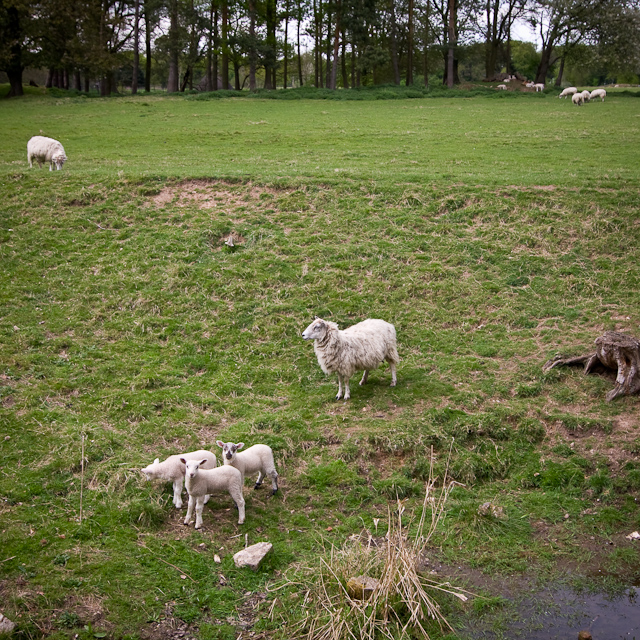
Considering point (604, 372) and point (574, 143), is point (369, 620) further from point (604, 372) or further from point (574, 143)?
point (574, 143)

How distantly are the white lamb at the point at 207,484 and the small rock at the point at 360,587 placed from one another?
192 centimetres

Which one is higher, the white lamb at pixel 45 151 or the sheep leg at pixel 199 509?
the white lamb at pixel 45 151

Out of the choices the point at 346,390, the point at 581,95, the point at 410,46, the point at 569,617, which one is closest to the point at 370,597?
the point at 569,617

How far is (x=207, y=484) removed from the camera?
7.56 m

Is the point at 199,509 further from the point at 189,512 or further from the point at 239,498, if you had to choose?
the point at 239,498

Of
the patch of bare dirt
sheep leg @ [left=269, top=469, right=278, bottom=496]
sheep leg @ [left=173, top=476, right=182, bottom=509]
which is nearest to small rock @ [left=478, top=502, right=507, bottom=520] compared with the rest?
sheep leg @ [left=269, top=469, right=278, bottom=496]

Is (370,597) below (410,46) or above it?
below

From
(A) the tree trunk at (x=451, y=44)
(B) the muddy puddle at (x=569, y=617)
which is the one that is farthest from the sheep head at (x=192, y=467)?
(A) the tree trunk at (x=451, y=44)

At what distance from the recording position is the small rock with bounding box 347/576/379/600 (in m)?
6.18

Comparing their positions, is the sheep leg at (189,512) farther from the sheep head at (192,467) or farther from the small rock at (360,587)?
the small rock at (360,587)

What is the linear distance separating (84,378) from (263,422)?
3611 mm

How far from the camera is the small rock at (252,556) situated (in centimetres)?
685

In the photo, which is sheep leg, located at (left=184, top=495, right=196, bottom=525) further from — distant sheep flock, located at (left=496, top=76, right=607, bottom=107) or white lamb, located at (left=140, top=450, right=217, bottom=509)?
distant sheep flock, located at (left=496, top=76, right=607, bottom=107)

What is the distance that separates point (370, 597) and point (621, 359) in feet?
21.4
